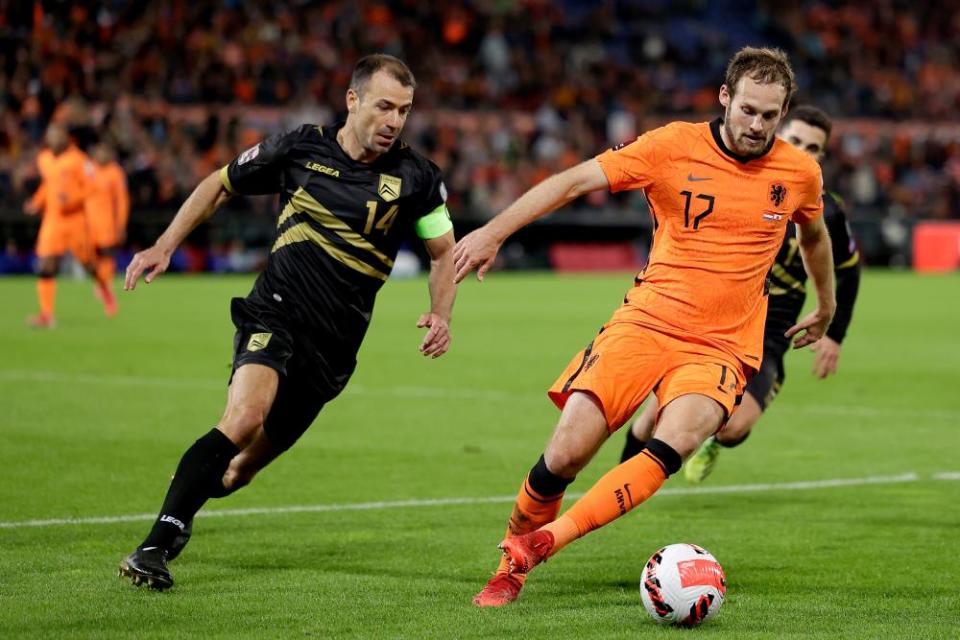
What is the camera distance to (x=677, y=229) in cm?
641

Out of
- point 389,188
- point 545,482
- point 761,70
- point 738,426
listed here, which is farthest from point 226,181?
point 738,426

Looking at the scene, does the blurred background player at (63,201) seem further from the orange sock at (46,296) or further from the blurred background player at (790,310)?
the blurred background player at (790,310)

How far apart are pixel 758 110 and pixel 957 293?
76.9 feet

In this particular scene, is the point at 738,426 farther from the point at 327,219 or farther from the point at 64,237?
the point at 64,237

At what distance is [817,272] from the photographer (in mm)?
6859

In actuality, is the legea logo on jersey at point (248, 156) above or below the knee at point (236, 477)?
above

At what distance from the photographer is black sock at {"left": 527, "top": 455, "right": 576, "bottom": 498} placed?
6172mm

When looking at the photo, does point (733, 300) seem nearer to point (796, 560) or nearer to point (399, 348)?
point (796, 560)

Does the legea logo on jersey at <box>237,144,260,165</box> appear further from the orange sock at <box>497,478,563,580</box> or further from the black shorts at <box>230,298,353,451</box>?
the orange sock at <box>497,478,563,580</box>

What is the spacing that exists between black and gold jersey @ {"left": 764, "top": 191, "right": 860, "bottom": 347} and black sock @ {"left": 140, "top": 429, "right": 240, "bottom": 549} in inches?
144

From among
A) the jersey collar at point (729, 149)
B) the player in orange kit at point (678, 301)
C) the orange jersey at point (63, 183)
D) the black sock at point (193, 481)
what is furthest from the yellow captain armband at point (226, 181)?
the orange jersey at point (63, 183)

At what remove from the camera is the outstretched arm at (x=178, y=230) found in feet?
21.7

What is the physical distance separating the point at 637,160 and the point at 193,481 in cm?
219

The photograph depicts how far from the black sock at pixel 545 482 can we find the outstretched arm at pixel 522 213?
812 mm
